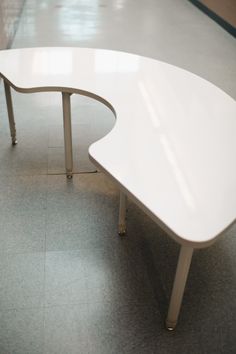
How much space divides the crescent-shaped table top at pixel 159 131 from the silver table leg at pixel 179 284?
17 cm

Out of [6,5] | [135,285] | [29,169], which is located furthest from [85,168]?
[6,5]

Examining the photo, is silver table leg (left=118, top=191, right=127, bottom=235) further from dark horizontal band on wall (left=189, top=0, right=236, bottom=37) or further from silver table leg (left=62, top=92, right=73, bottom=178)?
dark horizontal band on wall (left=189, top=0, right=236, bottom=37)

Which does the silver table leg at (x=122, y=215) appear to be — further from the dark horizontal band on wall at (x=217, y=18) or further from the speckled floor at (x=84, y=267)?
the dark horizontal band on wall at (x=217, y=18)

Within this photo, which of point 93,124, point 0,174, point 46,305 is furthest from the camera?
point 93,124

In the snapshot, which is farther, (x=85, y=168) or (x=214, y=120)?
(x=85, y=168)

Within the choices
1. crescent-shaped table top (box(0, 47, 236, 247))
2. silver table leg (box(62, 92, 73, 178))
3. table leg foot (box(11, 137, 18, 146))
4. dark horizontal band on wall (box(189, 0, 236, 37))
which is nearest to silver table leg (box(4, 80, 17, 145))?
table leg foot (box(11, 137, 18, 146))

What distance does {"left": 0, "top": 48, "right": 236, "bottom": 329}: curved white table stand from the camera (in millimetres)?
1171

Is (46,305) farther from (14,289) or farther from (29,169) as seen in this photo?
(29,169)

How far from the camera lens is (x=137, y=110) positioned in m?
1.66

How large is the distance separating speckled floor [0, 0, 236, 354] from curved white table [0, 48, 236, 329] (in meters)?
0.12

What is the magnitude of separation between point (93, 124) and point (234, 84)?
159cm

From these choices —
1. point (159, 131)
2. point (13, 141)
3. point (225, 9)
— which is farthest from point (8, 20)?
point (159, 131)

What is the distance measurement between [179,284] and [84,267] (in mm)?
560

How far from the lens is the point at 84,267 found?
1765mm
